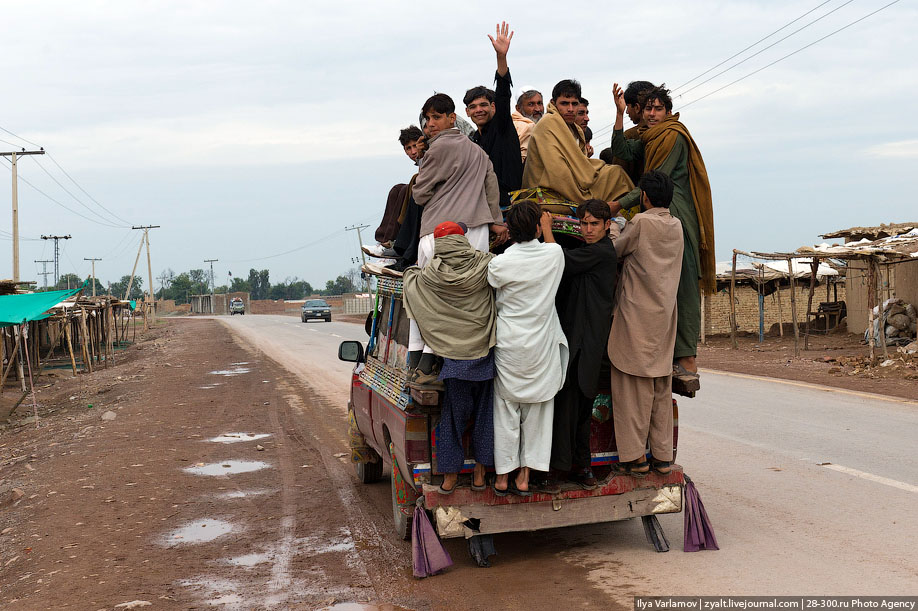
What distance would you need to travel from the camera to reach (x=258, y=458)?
30.2ft

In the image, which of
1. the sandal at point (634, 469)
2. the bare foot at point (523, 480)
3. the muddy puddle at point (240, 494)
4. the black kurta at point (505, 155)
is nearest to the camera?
the bare foot at point (523, 480)

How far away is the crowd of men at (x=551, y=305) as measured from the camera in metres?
4.80

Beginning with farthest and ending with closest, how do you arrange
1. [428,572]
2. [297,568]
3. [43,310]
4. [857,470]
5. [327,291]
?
[327,291] → [43,310] → [857,470] → [297,568] → [428,572]

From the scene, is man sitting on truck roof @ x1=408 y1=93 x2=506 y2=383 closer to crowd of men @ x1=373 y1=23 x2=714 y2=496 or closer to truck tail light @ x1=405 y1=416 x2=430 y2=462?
crowd of men @ x1=373 y1=23 x2=714 y2=496

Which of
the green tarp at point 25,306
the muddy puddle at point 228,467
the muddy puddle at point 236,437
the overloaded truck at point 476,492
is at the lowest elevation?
the muddy puddle at point 236,437

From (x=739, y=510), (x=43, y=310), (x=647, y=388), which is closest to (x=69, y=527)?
(x=647, y=388)

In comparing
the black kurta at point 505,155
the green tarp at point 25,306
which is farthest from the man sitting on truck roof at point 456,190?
the green tarp at point 25,306

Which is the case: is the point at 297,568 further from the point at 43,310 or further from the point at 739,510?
the point at 43,310

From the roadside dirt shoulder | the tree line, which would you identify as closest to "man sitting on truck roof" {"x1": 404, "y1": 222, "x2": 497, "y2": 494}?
the roadside dirt shoulder

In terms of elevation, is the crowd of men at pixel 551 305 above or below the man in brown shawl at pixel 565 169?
below

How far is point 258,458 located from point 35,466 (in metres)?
2.87

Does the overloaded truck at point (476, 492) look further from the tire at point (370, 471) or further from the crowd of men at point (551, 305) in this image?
the tire at point (370, 471)

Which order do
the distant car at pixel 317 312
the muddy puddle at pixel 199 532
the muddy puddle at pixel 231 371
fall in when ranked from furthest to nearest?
the distant car at pixel 317 312 < the muddy puddle at pixel 231 371 < the muddy puddle at pixel 199 532

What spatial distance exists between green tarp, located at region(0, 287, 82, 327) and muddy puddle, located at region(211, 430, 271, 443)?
20.2 feet
